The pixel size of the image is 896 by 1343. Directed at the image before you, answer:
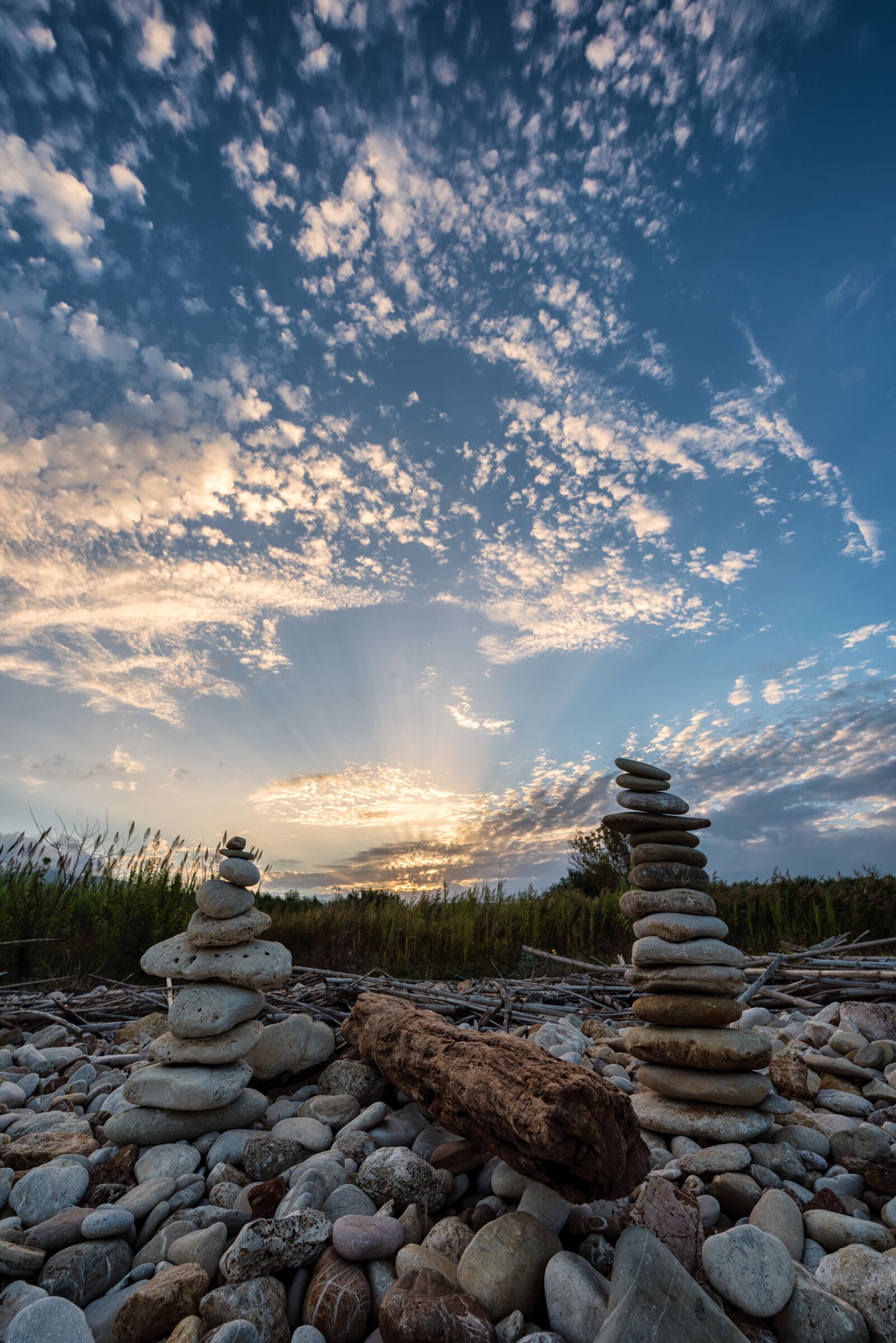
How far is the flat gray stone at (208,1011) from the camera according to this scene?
4484 mm

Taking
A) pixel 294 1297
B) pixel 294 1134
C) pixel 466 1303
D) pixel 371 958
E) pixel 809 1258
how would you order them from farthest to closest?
pixel 371 958
pixel 294 1134
pixel 809 1258
pixel 294 1297
pixel 466 1303

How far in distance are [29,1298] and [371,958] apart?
966cm

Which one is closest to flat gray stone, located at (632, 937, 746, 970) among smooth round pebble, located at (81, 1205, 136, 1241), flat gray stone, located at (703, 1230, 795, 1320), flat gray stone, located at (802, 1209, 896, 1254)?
flat gray stone, located at (802, 1209, 896, 1254)

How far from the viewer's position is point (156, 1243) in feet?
10.3

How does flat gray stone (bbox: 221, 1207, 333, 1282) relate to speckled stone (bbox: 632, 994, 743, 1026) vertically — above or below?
below

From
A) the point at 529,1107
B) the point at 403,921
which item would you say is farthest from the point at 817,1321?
the point at 403,921

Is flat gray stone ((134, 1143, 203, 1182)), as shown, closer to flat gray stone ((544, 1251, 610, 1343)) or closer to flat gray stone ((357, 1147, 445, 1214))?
flat gray stone ((357, 1147, 445, 1214))

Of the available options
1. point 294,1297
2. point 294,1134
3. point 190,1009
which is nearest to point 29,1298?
point 294,1297

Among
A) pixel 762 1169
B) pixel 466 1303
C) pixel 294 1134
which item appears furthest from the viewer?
pixel 294 1134

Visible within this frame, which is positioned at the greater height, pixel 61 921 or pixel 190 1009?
pixel 61 921

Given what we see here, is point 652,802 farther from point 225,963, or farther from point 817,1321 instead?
point 225,963

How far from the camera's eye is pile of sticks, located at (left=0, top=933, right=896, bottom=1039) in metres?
6.08

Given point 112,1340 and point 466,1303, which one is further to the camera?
point 112,1340

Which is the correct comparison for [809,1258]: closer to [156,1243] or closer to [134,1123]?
[156,1243]
